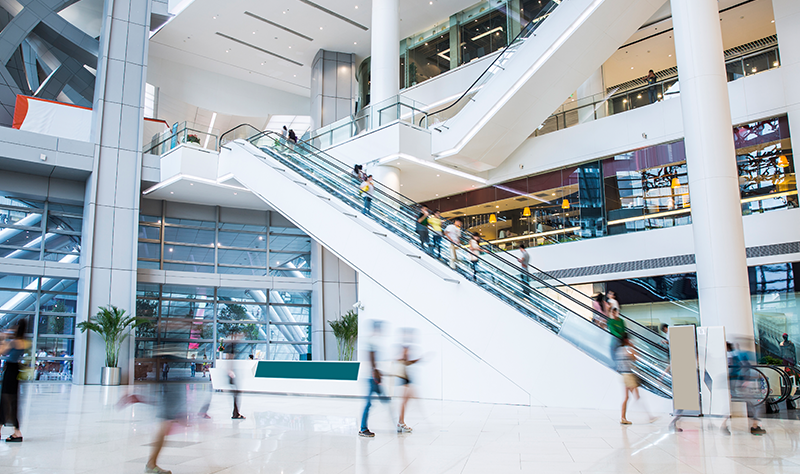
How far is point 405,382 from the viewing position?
6.60 metres

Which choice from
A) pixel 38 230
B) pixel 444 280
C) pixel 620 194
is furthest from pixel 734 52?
pixel 38 230

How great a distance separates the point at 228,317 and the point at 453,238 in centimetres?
1300

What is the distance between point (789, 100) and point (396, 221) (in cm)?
962

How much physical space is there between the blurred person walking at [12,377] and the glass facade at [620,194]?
1421 cm

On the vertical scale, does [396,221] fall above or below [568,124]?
below

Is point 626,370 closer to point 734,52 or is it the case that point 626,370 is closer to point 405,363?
point 405,363

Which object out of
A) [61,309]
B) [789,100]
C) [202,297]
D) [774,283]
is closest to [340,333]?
[202,297]

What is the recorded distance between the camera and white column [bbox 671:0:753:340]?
376 inches

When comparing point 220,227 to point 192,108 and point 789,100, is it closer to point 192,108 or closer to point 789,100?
point 192,108

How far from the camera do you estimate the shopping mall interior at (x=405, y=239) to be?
6414 mm

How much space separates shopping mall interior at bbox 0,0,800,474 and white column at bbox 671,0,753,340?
4 cm

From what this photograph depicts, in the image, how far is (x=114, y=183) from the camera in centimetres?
1825

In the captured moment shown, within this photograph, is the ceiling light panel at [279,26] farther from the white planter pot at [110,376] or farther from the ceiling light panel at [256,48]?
the white planter pot at [110,376]

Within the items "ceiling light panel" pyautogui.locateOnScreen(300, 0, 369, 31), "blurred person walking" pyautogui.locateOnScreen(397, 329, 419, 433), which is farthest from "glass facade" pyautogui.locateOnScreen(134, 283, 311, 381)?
"blurred person walking" pyautogui.locateOnScreen(397, 329, 419, 433)
